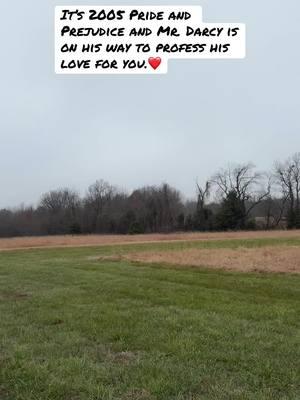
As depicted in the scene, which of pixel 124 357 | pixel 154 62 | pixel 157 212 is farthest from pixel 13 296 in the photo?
pixel 157 212

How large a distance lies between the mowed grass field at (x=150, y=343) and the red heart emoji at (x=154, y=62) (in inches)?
223

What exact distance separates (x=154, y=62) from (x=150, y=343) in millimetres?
8326

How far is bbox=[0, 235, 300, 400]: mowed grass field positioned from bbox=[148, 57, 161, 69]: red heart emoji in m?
5.66

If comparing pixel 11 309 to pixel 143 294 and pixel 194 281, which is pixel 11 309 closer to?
pixel 143 294

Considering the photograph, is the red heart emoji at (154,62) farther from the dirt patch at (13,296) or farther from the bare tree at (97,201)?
the bare tree at (97,201)

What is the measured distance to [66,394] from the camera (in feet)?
14.4

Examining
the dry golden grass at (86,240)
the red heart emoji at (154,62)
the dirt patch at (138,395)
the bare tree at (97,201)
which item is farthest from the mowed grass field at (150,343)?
the bare tree at (97,201)

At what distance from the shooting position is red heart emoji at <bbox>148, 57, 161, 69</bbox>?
487 inches

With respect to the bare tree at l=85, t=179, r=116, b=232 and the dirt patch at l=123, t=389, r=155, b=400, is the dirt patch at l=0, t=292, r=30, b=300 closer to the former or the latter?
the dirt patch at l=123, t=389, r=155, b=400

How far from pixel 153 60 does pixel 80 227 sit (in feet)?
292

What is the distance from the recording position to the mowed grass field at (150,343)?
14.7ft

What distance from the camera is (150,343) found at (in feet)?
20.0

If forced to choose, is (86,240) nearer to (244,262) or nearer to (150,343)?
(244,262)

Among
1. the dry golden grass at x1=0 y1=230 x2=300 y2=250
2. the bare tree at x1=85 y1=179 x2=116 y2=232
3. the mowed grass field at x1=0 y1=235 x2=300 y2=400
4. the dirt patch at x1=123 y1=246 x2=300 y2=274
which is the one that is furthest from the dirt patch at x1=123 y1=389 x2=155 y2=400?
the bare tree at x1=85 y1=179 x2=116 y2=232
